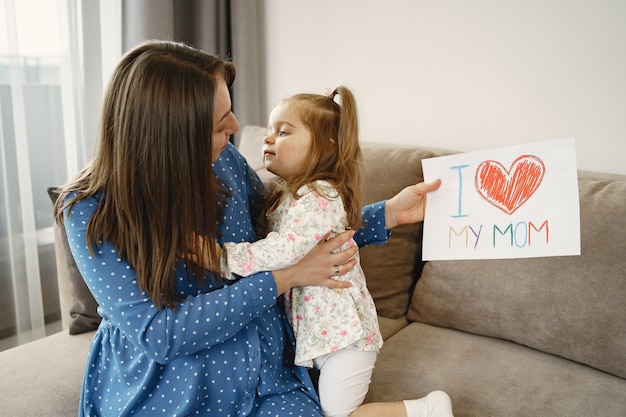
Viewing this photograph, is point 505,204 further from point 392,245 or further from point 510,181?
point 392,245

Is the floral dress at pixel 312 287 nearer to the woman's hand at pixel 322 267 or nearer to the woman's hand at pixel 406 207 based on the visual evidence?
the woman's hand at pixel 322 267

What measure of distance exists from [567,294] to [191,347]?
3.02 ft

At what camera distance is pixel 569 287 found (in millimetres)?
1431

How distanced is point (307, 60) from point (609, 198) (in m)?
1.28

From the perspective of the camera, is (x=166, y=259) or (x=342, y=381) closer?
(x=166, y=259)

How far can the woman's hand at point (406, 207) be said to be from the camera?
1386 millimetres

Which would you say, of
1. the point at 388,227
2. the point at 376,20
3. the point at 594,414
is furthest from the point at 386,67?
the point at 594,414

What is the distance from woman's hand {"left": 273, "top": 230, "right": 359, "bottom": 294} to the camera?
1.16 m

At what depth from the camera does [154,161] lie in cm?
101

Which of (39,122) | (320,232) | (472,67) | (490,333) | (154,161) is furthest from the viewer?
(39,122)

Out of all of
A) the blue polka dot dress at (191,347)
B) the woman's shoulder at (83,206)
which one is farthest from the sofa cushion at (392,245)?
the woman's shoulder at (83,206)

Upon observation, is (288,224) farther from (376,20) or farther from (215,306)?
(376,20)

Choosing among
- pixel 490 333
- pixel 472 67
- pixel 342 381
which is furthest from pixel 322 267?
pixel 472 67

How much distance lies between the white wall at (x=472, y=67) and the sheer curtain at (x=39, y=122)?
2.48 feet
